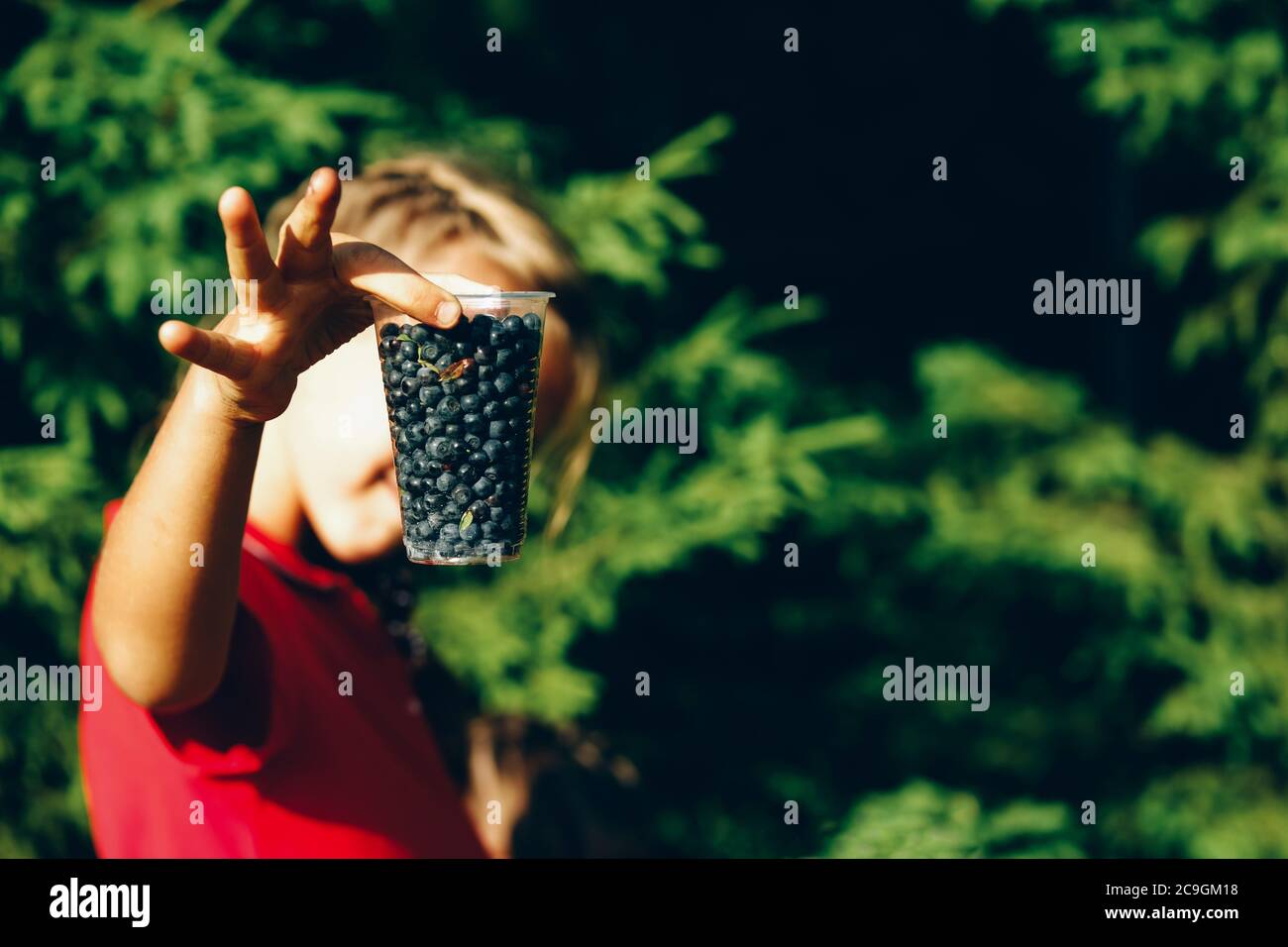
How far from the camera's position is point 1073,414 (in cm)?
346

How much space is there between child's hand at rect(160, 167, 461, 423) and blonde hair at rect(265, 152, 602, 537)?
63 cm

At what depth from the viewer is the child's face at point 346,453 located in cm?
156

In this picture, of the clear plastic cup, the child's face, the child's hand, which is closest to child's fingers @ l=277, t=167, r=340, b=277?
the child's hand

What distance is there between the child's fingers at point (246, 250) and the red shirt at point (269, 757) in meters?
0.50

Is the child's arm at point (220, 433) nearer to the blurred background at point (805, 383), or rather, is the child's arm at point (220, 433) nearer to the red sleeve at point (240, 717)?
the red sleeve at point (240, 717)

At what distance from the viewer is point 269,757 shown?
1518 mm

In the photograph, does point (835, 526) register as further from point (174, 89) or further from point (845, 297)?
point (174, 89)

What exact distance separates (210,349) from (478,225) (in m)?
0.79

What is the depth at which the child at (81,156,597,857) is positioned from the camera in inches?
43.1

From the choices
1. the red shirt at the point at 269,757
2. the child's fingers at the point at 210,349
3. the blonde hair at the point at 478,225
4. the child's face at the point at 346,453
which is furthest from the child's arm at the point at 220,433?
the blonde hair at the point at 478,225

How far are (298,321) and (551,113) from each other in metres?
2.22

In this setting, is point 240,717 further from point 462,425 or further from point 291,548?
point 462,425

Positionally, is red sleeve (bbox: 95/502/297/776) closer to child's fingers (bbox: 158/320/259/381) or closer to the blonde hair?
child's fingers (bbox: 158/320/259/381)
